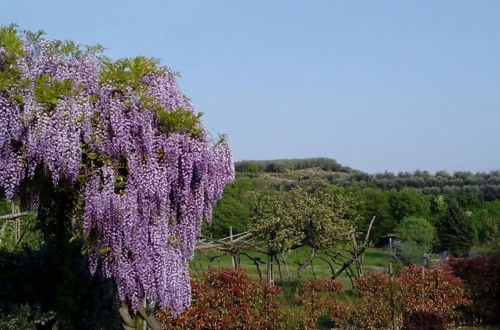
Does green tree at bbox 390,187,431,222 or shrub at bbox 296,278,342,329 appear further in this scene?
green tree at bbox 390,187,431,222

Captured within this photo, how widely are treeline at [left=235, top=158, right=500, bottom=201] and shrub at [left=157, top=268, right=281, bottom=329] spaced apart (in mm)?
19414

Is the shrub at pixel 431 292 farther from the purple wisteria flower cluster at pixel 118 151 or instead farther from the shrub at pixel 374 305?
the purple wisteria flower cluster at pixel 118 151

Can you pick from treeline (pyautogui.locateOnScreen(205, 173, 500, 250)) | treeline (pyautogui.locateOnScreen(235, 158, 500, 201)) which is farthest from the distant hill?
treeline (pyautogui.locateOnScreen(205, 173, 500, 250))

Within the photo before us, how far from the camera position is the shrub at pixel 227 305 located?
8742 millimetres

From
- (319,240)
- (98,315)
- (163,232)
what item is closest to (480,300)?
(319,240)

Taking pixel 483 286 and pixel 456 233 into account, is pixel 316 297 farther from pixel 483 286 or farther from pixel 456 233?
pixel 456 233

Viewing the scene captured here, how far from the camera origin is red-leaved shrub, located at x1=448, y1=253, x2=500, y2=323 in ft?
40.8

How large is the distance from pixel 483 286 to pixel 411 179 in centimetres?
2071

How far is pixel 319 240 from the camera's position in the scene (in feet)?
44.7

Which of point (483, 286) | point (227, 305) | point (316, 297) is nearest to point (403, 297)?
point (316, 297)

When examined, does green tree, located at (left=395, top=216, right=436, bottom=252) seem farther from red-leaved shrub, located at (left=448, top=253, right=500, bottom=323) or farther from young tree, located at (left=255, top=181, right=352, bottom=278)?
red-leaved shrub, located at (left=448, top=253, right=500, bottom=323)

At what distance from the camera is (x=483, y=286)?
1238cm

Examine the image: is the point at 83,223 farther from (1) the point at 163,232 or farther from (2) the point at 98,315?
(2) the point at 98,315

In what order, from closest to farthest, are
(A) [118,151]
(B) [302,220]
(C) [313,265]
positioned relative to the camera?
(A) [118,151]
(B) [302,220]
(C) [313,265]
